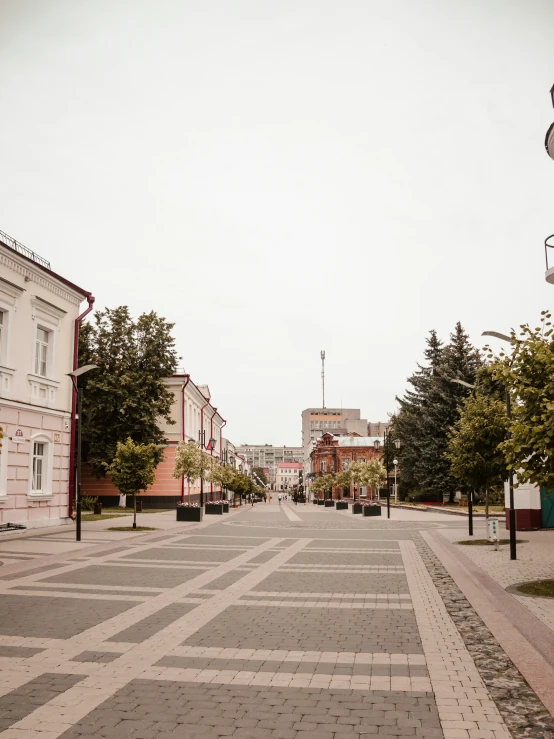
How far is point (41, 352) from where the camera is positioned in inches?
942

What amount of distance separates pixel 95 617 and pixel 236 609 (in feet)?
6.38

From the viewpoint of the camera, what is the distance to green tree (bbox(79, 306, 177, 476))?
125 feet

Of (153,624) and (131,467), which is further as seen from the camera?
(131,467)

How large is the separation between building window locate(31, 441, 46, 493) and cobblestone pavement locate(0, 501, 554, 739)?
392 inches

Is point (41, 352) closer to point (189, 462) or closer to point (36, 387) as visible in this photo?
point (36, 387)

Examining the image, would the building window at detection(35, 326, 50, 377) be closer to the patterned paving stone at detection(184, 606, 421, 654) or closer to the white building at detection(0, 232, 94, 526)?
the white building at detection(0, 232, 94, 526)

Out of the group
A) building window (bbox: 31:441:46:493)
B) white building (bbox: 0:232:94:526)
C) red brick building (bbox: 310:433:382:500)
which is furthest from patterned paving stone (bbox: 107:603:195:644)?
red brick building (bbox: 310:433:382:500)

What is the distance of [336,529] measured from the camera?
27.1 metres

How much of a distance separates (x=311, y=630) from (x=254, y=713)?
3.01 meters

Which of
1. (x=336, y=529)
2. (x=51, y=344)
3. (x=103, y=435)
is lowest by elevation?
(x=336, y=529)

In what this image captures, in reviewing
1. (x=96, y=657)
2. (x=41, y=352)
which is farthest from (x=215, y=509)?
(x=96, y=657)

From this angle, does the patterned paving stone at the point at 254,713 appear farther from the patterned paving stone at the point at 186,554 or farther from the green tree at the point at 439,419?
the green tree at the point at 439,419

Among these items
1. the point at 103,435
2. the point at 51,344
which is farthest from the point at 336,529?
the point at 103,435

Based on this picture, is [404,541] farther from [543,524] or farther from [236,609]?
[236,609]
